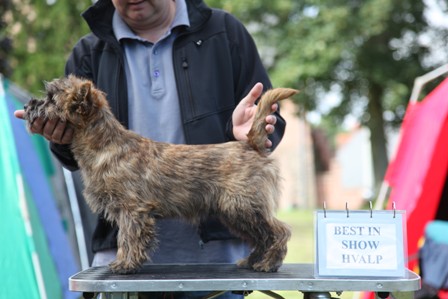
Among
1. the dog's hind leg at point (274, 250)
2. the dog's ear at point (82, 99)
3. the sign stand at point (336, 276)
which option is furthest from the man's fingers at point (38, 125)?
the dog's hind leg at point (274, 250)

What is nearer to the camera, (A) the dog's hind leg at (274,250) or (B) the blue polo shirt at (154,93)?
(A) the dog's hind leg at (274,250)

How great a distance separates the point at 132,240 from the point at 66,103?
50cm

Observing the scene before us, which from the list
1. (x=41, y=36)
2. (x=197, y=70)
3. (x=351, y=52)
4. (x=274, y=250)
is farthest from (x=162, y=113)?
(x=351, y=52)

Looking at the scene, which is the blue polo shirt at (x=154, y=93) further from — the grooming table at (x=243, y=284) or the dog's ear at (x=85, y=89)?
the grooming table at (x=243, y=284)

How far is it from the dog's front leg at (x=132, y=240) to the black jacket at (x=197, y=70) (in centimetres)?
38

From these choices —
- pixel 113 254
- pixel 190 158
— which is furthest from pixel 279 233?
pixel 113 254

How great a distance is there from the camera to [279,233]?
2301mm

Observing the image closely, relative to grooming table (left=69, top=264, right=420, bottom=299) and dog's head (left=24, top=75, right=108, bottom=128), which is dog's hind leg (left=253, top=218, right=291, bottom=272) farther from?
dog's head (left=24, top=75, right=108, bottom=128)

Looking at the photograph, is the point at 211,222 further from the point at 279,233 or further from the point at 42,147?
the point at 42,147

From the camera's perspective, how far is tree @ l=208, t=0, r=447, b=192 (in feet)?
54.7

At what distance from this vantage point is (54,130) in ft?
7.35

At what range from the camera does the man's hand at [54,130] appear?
2211 mm

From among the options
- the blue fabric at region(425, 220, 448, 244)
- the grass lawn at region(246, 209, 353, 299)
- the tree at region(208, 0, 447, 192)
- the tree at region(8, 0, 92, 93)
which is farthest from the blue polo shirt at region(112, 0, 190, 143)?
the tree at region(208, 0, 447, 192)

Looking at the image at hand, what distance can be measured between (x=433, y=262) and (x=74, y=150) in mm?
4301
